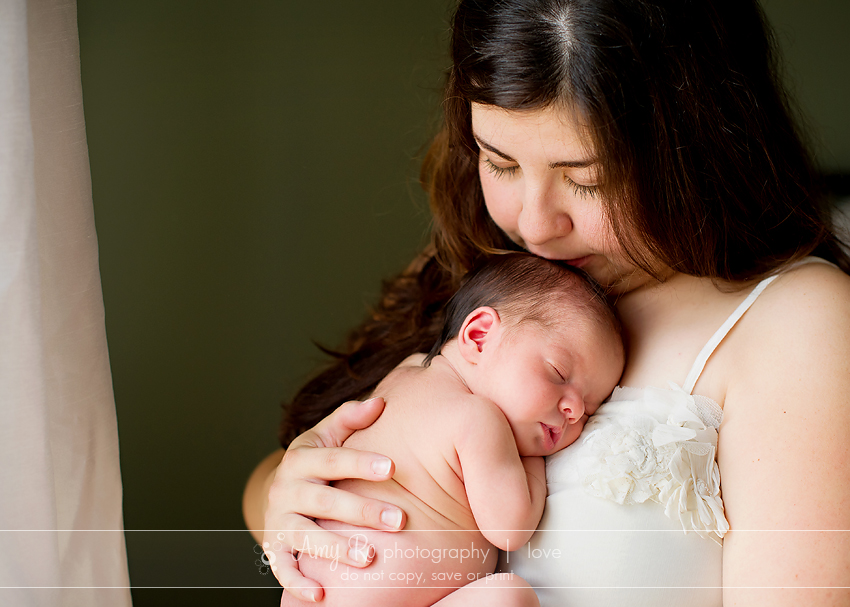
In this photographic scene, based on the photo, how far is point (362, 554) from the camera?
96 cm

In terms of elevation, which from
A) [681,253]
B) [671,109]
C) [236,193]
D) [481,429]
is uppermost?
[671,109]

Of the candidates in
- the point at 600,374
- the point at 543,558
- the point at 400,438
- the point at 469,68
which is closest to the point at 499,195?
the point at 469,68

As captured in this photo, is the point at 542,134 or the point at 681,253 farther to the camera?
the point at 681,253

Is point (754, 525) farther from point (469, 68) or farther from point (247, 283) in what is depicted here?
point (247, 283)

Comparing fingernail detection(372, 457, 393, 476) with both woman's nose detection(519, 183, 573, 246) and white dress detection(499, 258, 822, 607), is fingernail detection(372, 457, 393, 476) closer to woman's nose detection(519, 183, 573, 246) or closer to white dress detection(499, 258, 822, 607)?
white dress detection(499, 258, 822, 607)

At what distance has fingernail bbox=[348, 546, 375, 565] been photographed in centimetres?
96

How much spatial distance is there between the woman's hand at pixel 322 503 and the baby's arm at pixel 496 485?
120mm

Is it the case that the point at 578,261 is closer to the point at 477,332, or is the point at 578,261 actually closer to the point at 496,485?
the point at 477,332

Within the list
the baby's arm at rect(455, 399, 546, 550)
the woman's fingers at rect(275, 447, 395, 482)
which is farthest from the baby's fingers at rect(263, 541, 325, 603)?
the baby's arm at rect(455, 399, 546, 550)

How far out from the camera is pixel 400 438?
106 centimetres

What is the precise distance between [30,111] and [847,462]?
1169mm

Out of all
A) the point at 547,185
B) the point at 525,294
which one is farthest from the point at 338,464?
the point at 547,185

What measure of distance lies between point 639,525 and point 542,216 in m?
0.50

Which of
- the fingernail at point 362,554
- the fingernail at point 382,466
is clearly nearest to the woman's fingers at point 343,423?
the fingernail at point 382,466
